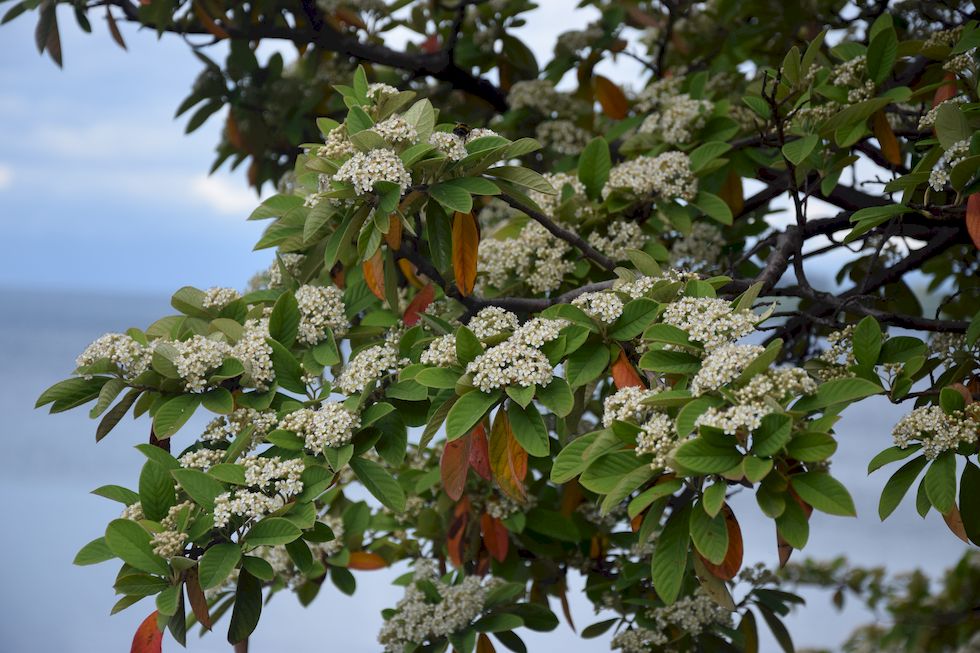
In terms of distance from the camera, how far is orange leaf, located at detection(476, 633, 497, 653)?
2.16m

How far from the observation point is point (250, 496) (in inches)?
58.3

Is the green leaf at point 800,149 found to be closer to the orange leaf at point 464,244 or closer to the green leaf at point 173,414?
the orange leaf at point 464,244

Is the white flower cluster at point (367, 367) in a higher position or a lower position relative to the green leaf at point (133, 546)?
higher

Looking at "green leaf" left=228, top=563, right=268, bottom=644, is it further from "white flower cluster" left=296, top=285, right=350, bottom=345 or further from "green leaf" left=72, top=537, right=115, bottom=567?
"white flower cluster" left=296, top=285, right=350, bottom=345

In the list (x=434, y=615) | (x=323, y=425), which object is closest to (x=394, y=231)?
(x=323, y=425)

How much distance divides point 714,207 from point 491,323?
783 mm

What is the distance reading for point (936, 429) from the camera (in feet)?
5.18

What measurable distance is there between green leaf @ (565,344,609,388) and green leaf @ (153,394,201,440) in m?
0.64

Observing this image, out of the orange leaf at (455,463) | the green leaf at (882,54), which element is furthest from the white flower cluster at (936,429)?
the green leaf at (882,54)

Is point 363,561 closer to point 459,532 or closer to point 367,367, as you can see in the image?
point 459,532

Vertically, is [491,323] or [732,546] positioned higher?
[491,323]

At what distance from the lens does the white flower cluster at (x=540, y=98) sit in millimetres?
2963

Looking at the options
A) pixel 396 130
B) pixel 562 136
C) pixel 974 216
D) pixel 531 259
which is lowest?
pixel 974 216

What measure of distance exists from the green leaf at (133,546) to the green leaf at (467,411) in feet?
1.54
